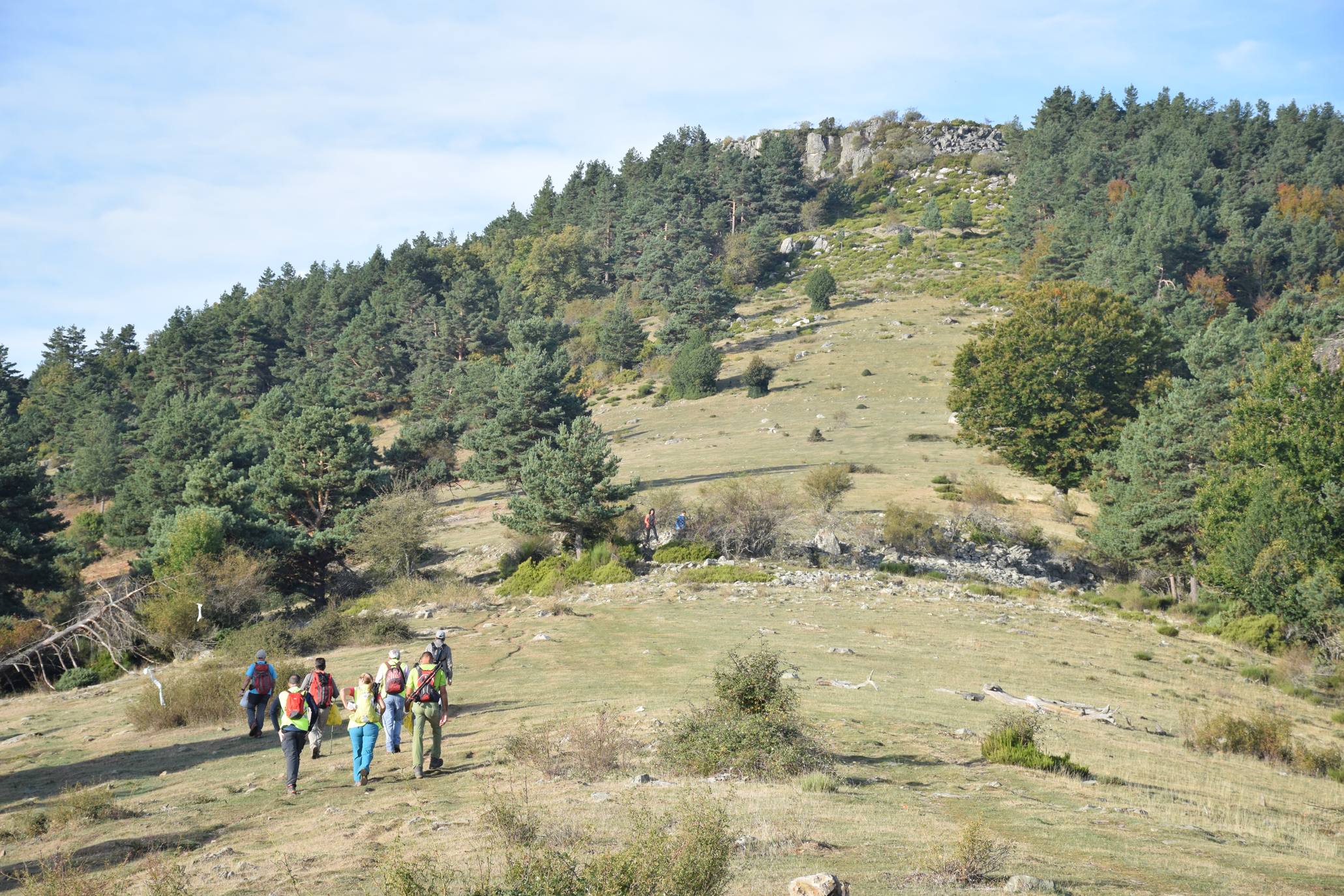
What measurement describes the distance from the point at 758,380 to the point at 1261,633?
49044 mm

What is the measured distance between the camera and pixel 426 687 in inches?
547

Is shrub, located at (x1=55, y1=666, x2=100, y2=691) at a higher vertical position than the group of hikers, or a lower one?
lower

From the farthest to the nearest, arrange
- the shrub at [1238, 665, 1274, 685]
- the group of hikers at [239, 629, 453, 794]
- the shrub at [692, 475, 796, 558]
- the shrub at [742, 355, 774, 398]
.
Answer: the shrub at [742, 355, 774, 398], the shrub at [692, 475, 796, 558], the shrub at [1238, 665, 1274, 685], the group of hikers at [239, 629, 453, 794]

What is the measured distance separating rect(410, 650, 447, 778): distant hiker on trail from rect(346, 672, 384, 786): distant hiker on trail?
1.91ft

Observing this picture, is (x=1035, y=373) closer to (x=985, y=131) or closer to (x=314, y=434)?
(x=314, y=434)

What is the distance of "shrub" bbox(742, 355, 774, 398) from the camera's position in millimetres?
77562

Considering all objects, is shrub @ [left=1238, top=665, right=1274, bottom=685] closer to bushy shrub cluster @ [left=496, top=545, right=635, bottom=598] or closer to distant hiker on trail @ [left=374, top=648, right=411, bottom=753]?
bushy shrub cluster @ [left=496, top=545, right=635, bottom=598]

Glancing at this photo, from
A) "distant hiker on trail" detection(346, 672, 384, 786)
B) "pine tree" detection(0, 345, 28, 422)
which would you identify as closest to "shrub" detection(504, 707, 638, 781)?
"distant hiker on trail" detection(346, 672, 384, 786)

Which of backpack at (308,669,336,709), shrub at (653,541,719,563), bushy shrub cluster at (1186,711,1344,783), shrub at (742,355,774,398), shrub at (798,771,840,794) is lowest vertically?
bushy shrub cluster at (1186,711,1344,783)

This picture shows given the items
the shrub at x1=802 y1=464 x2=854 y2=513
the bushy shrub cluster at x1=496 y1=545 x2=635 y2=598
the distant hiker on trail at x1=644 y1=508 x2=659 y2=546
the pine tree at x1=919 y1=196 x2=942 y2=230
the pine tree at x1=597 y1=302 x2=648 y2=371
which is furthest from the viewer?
the pine tree at x1=919 y1=196 x2=942 y2=230

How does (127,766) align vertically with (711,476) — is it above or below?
below

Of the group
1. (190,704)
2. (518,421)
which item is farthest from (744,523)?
(190,704)

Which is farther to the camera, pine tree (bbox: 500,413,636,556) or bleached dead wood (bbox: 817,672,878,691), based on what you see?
pine tree (bbox: 500,413,636,556)

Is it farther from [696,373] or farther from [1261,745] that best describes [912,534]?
[696,373]
